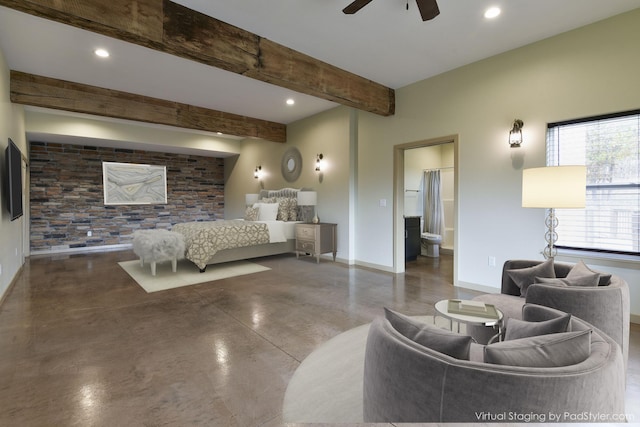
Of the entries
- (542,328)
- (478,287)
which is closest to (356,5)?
(542,328)

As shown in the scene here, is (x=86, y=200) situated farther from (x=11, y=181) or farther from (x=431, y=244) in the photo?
(x=431, y=244)

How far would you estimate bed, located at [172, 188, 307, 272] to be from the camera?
16.0 ft

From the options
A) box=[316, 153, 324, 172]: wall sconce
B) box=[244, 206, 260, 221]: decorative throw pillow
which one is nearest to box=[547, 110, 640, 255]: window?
box=[316, 153, 324, 172]: wall sconce

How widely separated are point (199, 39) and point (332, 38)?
1358 millimetres

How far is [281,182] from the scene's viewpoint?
7.17 metres

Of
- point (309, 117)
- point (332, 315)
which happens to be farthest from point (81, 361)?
point (309, 117)

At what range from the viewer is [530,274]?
238cm

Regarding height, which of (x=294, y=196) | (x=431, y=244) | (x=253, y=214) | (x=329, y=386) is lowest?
(x=329, y=386)

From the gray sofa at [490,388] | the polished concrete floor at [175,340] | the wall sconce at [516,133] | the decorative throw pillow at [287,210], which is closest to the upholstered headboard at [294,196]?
the decorative throw pillow at [287,210]

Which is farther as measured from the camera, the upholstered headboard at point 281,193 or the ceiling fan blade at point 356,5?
the upholstered headboard at point 281,193

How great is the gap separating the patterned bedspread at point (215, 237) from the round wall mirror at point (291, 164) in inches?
62.1

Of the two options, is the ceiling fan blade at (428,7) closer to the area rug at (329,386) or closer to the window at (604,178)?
the window at (604,178)

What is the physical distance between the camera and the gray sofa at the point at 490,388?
2.87ft

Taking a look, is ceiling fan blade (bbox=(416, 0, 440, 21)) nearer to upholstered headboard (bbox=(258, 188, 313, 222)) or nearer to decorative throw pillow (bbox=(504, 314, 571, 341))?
decorative throw pillow (bbox=(504, 314, 571, 341))
